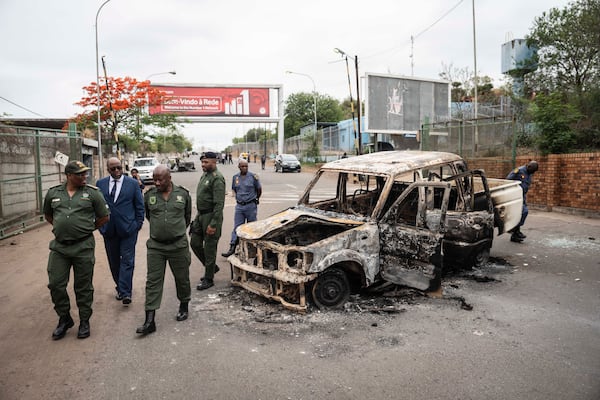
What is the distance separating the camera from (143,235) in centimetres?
994

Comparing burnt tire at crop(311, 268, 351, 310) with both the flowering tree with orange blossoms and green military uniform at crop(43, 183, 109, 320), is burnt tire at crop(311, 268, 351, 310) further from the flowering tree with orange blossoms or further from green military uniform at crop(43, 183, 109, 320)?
the flowering tree with orange blossoms

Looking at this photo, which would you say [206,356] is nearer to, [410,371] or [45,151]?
[410,371]

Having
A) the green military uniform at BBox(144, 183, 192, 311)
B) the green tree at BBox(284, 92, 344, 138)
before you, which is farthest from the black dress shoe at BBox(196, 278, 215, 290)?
the green tree at BBox(284, 92, 344, 138)

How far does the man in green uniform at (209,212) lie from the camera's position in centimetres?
565

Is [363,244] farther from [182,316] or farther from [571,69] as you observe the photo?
[571,69]

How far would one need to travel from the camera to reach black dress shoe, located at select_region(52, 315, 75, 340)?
4355 mm

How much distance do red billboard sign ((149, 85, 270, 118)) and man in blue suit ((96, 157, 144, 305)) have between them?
37883mm

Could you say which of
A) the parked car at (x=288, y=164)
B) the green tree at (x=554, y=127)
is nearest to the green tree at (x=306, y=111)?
the parked car at (x=288, y=164)

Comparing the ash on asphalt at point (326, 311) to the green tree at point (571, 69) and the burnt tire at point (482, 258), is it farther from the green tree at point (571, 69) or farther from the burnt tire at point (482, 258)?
the green tree at point (571, 69)

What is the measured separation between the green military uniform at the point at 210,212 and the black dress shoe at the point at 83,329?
170 cm

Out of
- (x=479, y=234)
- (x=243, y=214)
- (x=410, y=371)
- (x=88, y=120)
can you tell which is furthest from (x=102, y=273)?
(x=88, y=120)

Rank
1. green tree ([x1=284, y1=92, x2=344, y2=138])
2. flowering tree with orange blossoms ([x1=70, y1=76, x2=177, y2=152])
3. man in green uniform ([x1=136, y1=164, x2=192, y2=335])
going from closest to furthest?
man in green uniform ([x1=136, y1=164, x2=192, y2=335]), flowering tree with orange blossoms ([x1=70, y1=76, x2=177, y2=152]), green tree ([x1=284, y1=92, x2=344, y2=138])

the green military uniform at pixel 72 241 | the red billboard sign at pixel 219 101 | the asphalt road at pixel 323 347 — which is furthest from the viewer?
the red billboard sign at pixel 219 101

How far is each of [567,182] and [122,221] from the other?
11.6 meters
